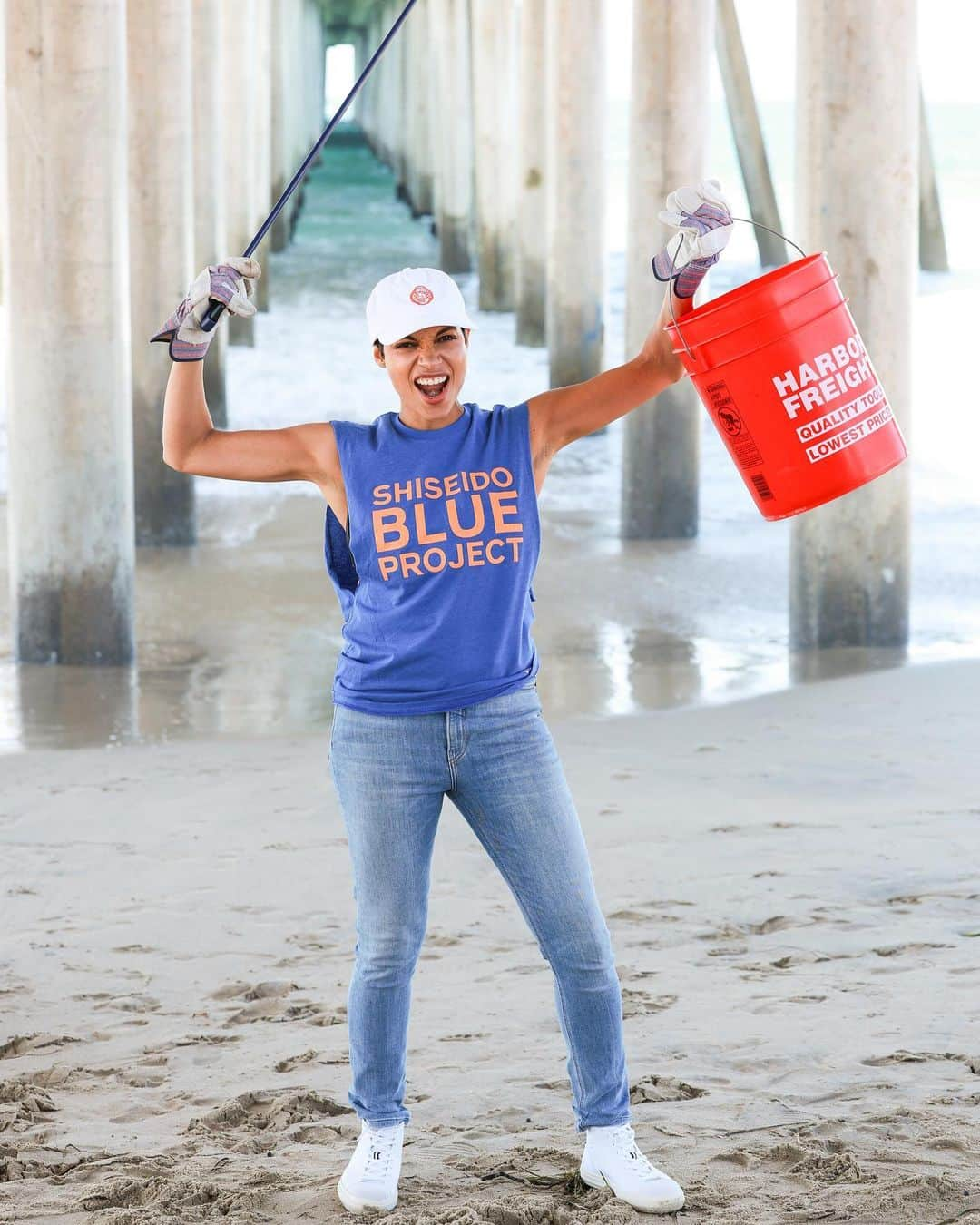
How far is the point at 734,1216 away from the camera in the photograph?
2.80m

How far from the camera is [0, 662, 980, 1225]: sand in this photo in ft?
9.78

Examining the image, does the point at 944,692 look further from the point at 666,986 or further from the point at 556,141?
the point at 556,141

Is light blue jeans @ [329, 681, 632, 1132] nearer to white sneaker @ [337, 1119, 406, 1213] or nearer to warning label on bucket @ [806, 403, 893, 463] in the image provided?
white sneaker @ [337, 1119, 406, 1213]

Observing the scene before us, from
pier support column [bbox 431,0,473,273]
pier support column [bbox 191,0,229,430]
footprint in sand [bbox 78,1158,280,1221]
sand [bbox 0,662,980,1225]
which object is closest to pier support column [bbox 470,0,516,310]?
pier support column [bbox 431,0,473,273]

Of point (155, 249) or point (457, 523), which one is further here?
point (155, 249)

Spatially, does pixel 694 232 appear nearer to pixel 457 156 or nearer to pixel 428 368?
pixel 428 368

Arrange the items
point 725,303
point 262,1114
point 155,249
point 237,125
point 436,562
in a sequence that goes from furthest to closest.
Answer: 1. point 237,125
2. point 155,249
3. point 262,1114
4. point 725,303
5. point 436,562

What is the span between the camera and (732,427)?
332 centimetres

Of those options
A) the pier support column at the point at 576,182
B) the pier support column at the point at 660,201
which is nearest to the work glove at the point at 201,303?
the pier support column at the point at 660,201

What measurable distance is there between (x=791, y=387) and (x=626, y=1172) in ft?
4.62

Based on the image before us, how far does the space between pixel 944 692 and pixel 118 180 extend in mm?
3974

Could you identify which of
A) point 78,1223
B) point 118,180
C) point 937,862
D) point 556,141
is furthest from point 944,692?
point 556,141

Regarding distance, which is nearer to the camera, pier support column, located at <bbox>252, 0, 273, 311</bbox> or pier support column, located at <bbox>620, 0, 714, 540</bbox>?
pier support column, located at <bbox>620, 0, 714, 540</bbox>

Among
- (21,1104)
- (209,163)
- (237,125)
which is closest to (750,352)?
(21,1104)
